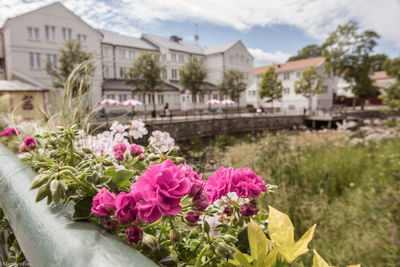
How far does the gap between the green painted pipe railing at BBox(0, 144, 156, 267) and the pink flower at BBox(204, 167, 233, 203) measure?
26 cm

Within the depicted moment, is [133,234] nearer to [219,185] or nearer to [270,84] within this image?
[219,185]

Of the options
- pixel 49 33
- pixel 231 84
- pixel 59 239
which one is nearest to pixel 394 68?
pixel 59 239

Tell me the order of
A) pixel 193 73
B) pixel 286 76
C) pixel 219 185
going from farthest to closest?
pixel 286 76
pixel 193 73
pixel 219 185

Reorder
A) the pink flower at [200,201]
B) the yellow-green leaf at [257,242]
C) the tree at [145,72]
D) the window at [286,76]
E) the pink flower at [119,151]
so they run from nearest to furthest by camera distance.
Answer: the yellow-green leaf at [257,242] < the pink flower at [200,201] < the pink flower at [119,151] < the tree at [145,72] < the window at [286,76]

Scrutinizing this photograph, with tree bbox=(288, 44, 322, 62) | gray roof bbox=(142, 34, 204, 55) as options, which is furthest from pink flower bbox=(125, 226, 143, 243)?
tree bbox=(288, 44, 322, 62)

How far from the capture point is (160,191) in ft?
1.77

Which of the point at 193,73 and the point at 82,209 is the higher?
the point at 193,73

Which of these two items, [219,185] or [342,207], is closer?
[219,185]

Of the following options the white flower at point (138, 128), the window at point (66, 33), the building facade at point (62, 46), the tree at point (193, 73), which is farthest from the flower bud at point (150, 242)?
the window at point (66, 33)

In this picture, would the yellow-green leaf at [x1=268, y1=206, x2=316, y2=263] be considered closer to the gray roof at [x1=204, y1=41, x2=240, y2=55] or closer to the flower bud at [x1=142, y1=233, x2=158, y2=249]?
the flower bud at [x1=142, y1=233, x2=158, y2=249]

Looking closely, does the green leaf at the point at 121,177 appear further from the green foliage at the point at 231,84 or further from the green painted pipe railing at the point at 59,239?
the green foliage at the point at 231,84

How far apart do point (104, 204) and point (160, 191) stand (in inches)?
5.7

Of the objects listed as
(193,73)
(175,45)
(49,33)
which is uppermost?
(175,45)

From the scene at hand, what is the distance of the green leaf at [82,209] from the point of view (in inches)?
22.5
